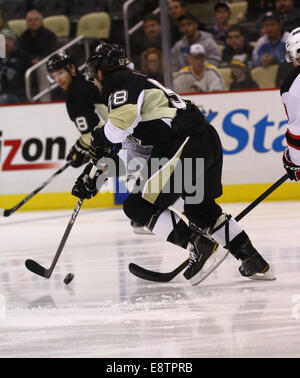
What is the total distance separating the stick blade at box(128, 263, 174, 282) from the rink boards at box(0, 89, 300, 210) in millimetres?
2711

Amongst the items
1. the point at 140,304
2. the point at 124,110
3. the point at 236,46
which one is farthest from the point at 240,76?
the point at 140,304

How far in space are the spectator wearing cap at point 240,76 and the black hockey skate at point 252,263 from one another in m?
3.13

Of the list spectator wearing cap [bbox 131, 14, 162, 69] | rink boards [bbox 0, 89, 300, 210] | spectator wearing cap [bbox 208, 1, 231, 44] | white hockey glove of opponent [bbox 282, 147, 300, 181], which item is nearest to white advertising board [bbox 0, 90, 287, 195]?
rink boards [bbox 0, 89, 300, 210]

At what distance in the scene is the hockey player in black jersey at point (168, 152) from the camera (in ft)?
10.2

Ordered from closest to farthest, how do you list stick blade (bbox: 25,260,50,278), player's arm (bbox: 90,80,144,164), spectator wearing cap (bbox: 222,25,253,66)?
player's arm (bbox: 90,80,144,164) → stick blade (bbox: 25,260,50,278) → spectator wearing cap (bbox: 222,25,253,66)

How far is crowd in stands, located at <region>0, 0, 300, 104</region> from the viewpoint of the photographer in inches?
254

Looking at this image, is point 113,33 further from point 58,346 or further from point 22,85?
point 58,346

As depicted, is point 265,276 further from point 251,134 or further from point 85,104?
point 251,134

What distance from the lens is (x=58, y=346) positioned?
2.52 metres

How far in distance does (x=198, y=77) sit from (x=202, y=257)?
3.43 metres

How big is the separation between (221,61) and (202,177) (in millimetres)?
3634

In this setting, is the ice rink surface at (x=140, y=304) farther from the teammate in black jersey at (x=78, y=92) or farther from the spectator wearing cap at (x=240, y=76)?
the spectator wearing cap at (x=240, y=76)

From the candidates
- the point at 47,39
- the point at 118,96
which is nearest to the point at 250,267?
the point at 118,96

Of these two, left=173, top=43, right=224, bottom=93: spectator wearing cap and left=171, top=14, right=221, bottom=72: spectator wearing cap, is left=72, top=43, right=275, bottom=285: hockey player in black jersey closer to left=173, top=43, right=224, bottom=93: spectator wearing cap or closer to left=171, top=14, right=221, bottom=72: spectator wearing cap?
left=173, top=43, right=224, bottom=93: spectator wearing cap
